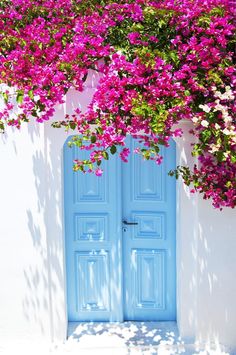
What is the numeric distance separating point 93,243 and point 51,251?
596mm

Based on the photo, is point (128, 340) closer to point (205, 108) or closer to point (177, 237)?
point (177, 237)

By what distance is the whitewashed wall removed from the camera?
6.29 meters

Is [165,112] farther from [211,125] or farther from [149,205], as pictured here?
[149,205]

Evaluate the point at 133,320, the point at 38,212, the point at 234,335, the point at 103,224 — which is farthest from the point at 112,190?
the point at 234,335

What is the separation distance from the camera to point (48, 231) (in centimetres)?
642

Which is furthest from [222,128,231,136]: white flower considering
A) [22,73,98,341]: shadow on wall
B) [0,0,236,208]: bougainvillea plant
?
[22,73,98,341]: shadow on wall

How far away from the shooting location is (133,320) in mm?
7078

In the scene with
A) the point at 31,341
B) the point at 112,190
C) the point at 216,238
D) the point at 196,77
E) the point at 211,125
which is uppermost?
the point at 196,77

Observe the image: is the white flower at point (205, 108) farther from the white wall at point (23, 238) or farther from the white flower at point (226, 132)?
the white wall at point (23, 238)

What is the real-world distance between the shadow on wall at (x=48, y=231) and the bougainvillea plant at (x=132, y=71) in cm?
22

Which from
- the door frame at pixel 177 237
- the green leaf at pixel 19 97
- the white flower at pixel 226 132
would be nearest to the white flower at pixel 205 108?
the white flower at pixel 226 132

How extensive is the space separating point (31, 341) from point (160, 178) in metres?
2.11

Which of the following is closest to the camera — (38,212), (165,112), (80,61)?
(165,112)

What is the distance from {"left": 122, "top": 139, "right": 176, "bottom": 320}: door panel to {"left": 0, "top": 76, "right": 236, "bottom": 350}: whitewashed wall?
0.29 m
